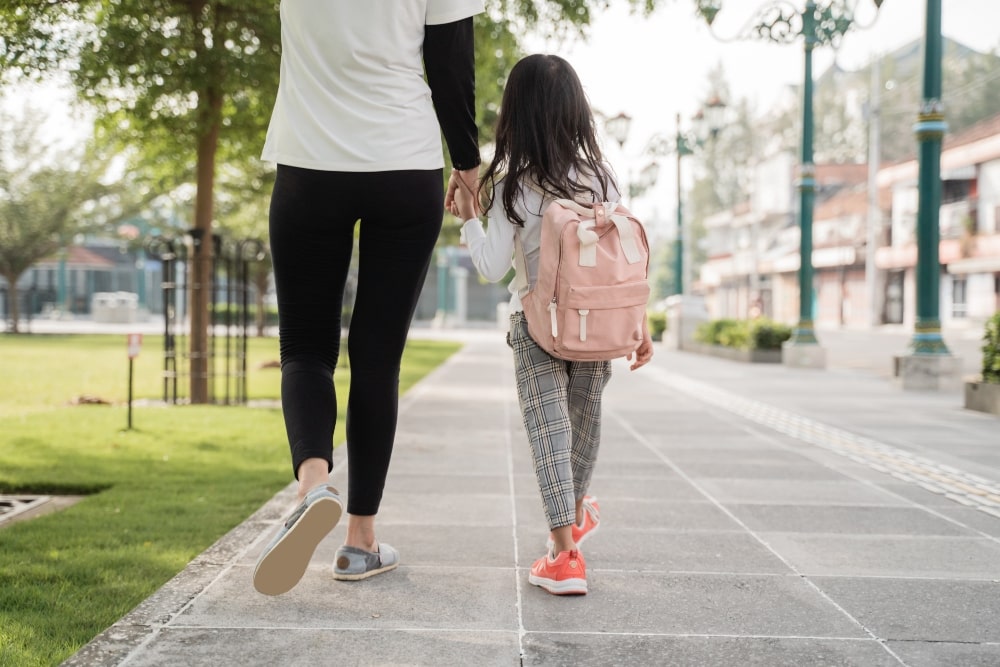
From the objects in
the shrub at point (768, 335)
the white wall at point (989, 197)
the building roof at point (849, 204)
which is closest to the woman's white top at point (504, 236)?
the shrub at point (768, 335)

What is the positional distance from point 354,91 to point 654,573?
6.03ft

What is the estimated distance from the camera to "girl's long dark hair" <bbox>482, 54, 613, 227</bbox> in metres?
3.12

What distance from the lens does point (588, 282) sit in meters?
3.05

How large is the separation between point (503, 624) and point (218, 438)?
16.6 feet

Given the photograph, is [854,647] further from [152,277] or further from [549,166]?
[152,277]

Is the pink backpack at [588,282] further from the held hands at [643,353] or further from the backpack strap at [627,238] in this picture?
the held hands at [643,353]

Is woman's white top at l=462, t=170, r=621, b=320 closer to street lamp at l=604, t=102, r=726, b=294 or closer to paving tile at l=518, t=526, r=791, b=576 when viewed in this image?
paving tile at l=518, t=526, r=791, b=576

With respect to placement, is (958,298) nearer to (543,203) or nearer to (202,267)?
(202,267)

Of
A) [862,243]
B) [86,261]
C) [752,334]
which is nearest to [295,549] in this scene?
[752,334]

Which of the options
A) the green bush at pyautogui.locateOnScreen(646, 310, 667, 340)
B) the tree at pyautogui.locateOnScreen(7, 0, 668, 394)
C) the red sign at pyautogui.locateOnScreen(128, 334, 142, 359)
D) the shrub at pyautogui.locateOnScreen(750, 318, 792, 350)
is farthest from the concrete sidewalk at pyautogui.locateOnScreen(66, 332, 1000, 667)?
the green bush at pyautogui.locateOnScreen(646, 310, 667, 340)

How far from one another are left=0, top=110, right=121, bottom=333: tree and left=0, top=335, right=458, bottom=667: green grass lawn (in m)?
20.1

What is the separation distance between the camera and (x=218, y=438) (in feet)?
24.3

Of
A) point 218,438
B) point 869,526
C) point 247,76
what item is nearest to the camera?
point 869,526

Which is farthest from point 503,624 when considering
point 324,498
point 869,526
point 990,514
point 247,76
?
point 247,76
